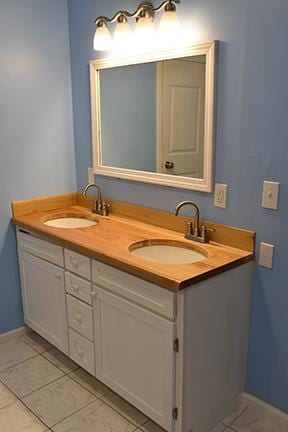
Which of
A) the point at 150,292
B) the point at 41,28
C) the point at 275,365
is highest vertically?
the point at 41,28

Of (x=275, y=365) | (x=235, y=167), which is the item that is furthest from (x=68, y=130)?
(x=275, y=365)

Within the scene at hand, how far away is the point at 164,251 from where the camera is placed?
2049 mm

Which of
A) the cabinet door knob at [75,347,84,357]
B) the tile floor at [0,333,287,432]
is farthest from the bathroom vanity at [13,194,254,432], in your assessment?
the tile floor at [0,333,287,432]

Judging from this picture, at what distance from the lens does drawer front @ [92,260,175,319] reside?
1.60m

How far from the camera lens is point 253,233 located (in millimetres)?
1810

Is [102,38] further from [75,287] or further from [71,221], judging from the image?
[75,287]

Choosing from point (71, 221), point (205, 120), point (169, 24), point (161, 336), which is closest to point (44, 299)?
point (71, 221)

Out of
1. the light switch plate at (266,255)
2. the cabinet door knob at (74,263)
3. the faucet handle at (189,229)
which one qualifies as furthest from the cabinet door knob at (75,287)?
the light switch plate at (266,255)

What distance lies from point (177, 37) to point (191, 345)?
1.42 metres

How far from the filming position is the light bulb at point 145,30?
6.56 feet

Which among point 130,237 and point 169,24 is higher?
point 169,24

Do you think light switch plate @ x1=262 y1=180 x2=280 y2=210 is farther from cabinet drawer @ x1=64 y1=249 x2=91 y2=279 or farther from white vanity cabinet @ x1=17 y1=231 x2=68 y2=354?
white vanity cabinet @ x1=17 y1=231 x2=68 y2=354

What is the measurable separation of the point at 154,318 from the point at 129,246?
40cm

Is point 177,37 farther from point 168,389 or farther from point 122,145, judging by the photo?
point 168,389
